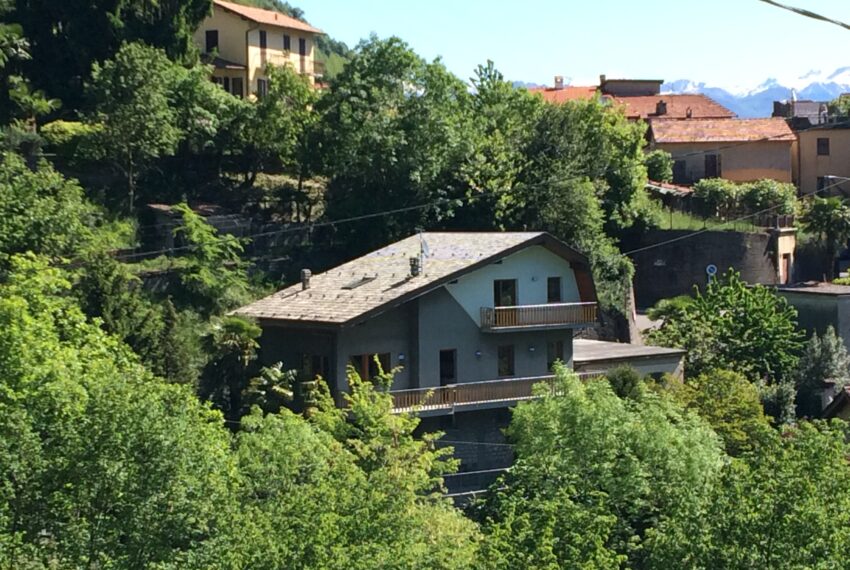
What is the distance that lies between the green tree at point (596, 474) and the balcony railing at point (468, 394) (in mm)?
3648

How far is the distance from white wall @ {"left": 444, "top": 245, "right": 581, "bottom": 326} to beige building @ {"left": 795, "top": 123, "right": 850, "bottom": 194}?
31.5 m

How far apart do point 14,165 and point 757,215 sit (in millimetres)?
31100

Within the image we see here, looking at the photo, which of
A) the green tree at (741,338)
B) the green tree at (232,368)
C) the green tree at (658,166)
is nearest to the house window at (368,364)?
the green tree at (232,368)

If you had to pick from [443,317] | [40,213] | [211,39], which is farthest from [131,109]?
[211,39]

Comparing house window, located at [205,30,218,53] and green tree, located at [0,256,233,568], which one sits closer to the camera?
green tree, located at [0,256,233,568]

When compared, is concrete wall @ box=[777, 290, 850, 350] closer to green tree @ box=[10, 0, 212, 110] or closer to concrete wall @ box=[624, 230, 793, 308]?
concrete wall @ box=[624, 230, 793, 308]

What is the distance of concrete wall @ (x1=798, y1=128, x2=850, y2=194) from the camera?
71.3 meters

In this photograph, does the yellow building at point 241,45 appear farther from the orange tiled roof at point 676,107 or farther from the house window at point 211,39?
the orange tiled roof at point 676,107

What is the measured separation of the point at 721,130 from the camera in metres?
71.1

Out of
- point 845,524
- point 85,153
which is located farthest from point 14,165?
point 845,524

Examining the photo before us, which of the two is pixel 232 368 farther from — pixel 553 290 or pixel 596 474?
pixel 596 474

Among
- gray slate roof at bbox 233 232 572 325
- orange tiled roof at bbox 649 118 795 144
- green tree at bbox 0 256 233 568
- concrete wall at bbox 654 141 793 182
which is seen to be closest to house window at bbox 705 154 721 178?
concrete wall at bbox 654 141 793 182

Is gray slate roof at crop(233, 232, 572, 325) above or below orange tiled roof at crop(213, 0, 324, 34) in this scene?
below

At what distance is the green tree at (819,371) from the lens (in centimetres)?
4697
